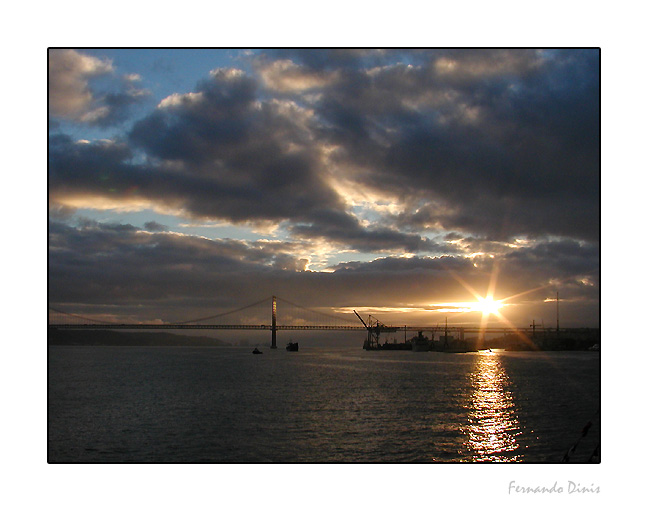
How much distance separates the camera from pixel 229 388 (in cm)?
5206

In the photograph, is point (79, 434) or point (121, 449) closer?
point (121, 449)

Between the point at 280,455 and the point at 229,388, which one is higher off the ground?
the point at 280,455

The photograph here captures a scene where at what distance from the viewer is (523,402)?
131ft

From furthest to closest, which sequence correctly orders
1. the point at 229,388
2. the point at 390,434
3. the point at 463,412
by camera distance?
1. the point at 229,388
2. the point at 463,412
3. the point at 390,434

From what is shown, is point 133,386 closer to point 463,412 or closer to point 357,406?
point 357,406

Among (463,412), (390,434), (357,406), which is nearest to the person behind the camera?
(390,434)
